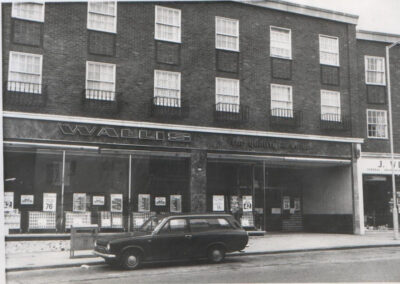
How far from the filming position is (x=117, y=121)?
711 inches

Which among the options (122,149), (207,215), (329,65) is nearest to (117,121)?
(122,149)

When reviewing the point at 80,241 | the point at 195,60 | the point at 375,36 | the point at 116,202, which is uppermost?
the point at 375,36

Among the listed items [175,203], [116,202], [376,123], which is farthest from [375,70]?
[116,202]

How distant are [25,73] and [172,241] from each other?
8.58m

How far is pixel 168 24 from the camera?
776 inches

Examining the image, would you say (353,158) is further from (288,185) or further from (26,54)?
(26,54)

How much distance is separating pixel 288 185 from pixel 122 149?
9996 mm

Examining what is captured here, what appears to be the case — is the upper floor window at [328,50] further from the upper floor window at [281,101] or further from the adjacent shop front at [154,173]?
the adjacent shop front at [154,173]

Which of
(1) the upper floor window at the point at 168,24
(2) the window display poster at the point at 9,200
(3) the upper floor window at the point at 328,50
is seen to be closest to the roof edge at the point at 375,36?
(3) the upper floor window at the point at 328,50

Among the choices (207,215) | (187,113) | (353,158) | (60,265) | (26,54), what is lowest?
(60,265)

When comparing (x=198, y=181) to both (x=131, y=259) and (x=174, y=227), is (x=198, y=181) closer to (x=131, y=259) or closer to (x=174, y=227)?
(x=174, y=227)

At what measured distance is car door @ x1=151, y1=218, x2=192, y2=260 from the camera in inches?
508

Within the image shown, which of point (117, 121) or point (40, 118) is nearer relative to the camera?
point (40, 118)

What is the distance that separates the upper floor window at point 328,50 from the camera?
23125 millimetres
